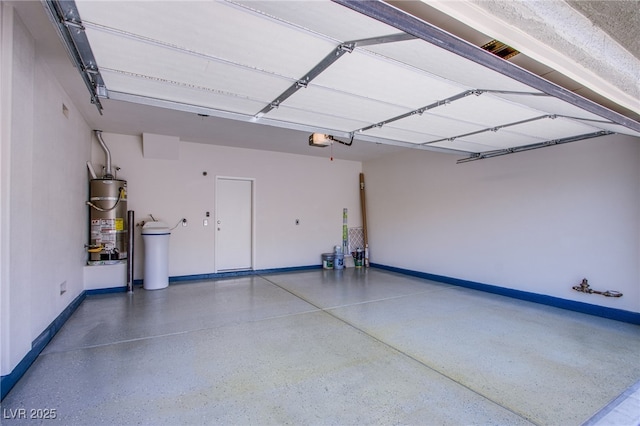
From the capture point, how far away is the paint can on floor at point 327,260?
24.9 feet

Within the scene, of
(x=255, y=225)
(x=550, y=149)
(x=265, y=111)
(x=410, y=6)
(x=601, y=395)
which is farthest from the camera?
(x=255, y=225)

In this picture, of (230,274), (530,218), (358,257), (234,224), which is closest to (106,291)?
(230,274)

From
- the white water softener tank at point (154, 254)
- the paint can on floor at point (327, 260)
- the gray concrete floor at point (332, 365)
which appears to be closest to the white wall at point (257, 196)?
the paint can on floor at point (327, 260)

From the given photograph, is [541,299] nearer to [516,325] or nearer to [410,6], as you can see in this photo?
[516,325]

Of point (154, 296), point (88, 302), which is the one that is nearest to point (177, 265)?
point (154, 296)

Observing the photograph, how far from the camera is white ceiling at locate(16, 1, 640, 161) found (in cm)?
177

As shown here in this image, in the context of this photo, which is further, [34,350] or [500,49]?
[34,350]

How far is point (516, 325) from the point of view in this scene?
3715mm

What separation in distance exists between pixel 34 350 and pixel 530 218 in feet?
20.7

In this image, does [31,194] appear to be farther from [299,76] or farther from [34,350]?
[299,76]

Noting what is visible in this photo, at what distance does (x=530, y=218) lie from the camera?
4797mm

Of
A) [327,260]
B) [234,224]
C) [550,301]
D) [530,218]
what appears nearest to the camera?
[550,301]

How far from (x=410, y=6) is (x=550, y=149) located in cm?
414

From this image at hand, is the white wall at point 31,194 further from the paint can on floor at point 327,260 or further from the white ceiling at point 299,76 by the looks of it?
the paint can on floor at point 327,260
